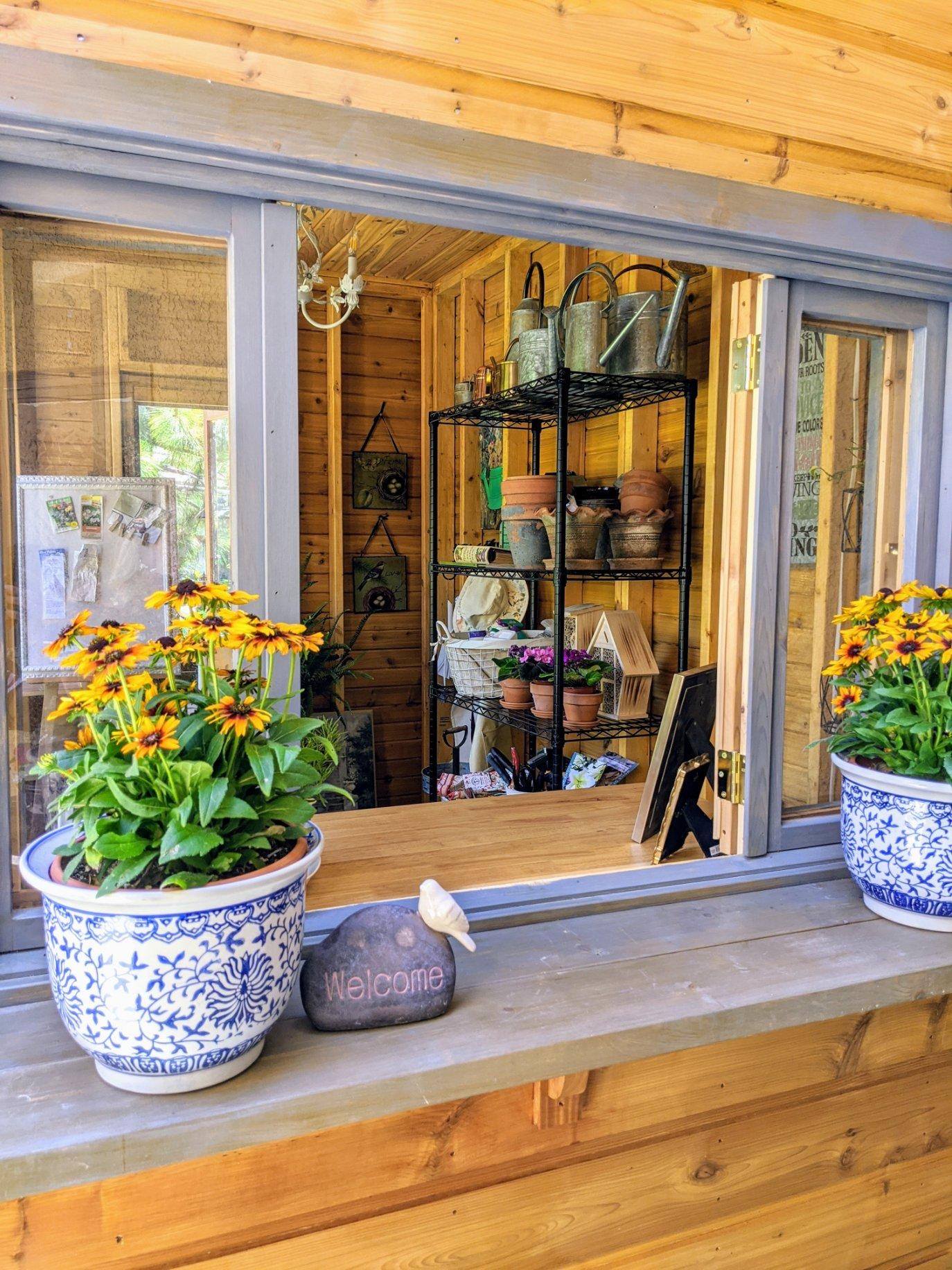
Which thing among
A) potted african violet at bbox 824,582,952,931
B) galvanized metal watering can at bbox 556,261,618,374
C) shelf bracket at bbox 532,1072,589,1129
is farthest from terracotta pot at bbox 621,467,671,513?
shelf bracket at bbox 532,1072,589,1129

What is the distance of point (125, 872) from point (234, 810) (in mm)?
116

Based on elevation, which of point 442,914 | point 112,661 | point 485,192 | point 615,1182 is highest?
point 485,192

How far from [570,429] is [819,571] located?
1980mm

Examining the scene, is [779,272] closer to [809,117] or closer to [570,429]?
[809,117]

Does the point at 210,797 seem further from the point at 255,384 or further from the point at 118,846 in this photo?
the point at 255,384

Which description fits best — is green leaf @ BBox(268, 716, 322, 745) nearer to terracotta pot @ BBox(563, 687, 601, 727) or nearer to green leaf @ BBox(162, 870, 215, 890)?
green leaf @ BBox(162, 870, 215, 890)

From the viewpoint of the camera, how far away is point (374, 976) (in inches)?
44.3

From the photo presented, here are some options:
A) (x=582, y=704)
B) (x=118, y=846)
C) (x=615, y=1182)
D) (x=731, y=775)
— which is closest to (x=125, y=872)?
(x=118, y=846)

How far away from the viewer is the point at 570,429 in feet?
11.6

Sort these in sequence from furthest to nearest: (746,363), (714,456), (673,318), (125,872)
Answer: (714,456), (673,318), (746,363), (125,872)

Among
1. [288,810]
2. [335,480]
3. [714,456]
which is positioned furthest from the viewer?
[335,480]

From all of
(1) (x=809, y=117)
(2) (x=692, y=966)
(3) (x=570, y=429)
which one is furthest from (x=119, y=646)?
(3) (x=570, y=429)

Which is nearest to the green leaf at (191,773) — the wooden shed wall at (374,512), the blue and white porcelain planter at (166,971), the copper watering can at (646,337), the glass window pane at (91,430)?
the blue and white porcelain planter at (166,971)

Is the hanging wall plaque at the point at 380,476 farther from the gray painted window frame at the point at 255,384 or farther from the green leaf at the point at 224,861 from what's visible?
the green leaf at the point at 224,861
